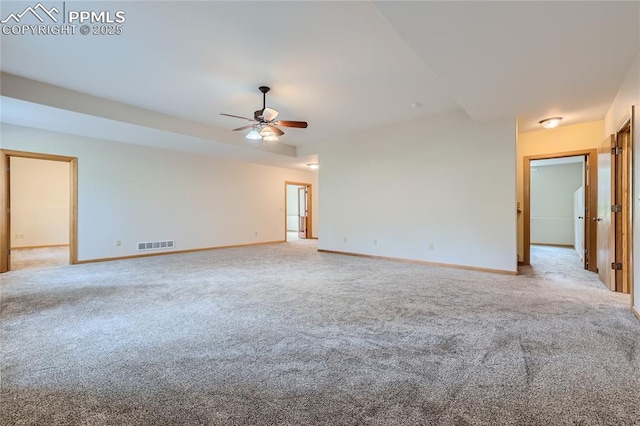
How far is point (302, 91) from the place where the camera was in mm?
4211

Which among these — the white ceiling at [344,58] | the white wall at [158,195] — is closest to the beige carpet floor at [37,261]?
the white wall at [158,195]

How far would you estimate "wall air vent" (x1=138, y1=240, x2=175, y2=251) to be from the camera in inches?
262

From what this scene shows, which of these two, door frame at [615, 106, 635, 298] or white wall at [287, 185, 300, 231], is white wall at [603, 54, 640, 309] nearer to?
door frame at [615, 106, 635, 298]

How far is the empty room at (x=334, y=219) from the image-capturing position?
5.62 ft

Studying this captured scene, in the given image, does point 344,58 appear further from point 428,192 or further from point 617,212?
point 617,212

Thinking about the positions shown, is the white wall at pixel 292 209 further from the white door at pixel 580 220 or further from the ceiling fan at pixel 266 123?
the white door at pixel 580 220

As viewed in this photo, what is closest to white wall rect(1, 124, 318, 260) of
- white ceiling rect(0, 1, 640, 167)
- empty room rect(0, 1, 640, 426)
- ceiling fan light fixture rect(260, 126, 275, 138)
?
empty room rect(0, 1, 640, 426)

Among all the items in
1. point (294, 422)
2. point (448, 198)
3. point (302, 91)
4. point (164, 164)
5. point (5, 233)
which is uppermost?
point (302, 91)

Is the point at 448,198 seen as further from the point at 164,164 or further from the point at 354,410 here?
the point at 164,164

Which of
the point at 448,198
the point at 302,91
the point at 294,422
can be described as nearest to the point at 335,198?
the point at 448,198

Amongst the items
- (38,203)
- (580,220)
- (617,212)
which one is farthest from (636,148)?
(38,203)

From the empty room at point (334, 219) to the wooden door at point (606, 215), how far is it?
53mm

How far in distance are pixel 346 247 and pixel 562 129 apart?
4.70 meters

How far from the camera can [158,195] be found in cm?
690
